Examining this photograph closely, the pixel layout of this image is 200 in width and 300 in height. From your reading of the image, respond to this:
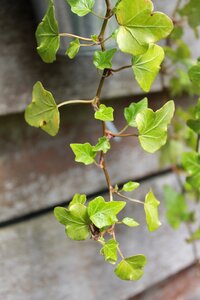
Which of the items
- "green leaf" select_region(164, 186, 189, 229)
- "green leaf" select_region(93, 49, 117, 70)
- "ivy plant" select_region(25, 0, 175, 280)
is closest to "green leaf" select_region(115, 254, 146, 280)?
"ivy plant" select_region(25, 0, 175, 280)

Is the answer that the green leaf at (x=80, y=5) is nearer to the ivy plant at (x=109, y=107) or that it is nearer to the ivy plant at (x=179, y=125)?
the ivy plant at (x=109, y=107)

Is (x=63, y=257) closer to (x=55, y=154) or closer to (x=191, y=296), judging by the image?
(x=55, y=154)

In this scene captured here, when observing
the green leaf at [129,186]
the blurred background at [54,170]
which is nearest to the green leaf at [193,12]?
the blurred background at [54,170]

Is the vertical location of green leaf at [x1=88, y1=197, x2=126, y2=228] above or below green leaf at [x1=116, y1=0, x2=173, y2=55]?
below

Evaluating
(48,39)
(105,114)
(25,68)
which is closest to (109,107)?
(105,114)

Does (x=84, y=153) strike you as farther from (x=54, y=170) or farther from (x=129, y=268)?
(x=54, y=170)

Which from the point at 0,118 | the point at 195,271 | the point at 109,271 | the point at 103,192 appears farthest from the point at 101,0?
the point at 195,271

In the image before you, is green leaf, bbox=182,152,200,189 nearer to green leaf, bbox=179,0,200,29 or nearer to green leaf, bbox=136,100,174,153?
green leaf, bbox=136,100,174,153

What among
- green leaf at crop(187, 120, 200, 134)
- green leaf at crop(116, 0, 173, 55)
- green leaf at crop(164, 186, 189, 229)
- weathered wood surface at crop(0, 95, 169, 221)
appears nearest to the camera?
green leaf at crop(116, 0, 173, 55)
